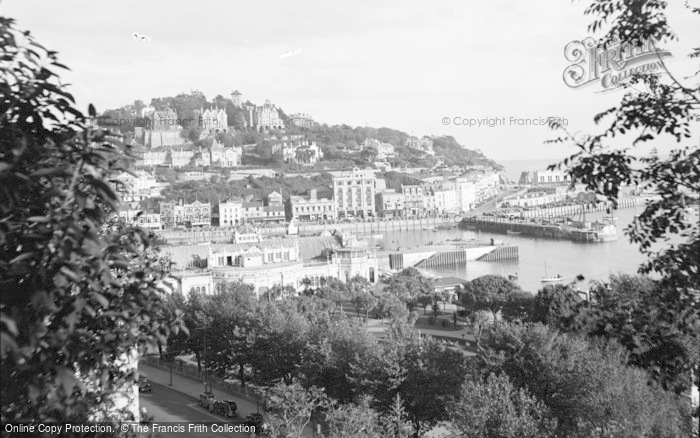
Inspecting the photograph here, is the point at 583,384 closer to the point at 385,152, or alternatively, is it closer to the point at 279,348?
the point at 279,348

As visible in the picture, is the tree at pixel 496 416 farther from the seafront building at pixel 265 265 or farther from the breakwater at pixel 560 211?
the breakwater at pixel 560 211

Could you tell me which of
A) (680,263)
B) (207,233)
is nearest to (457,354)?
(680,263)

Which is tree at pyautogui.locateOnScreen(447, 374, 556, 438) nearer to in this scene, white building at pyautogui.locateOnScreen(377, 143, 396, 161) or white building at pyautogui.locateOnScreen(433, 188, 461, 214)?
white building at pyautogui.locateOnScreen(433, 188, 461, 214)

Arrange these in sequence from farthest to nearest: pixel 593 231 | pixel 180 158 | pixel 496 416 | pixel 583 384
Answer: pixel 180 158 → pixel 593 231 → pixel 583 384 → pixel 496 416

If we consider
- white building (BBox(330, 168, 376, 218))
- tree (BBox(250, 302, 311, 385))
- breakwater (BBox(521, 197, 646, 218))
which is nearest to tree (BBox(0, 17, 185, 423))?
tree (BBox(250, 302, 311, 385))

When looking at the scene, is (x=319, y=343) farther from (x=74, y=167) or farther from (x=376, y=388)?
(x=74, y=167)

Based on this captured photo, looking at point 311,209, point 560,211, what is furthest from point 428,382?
point 560,211
